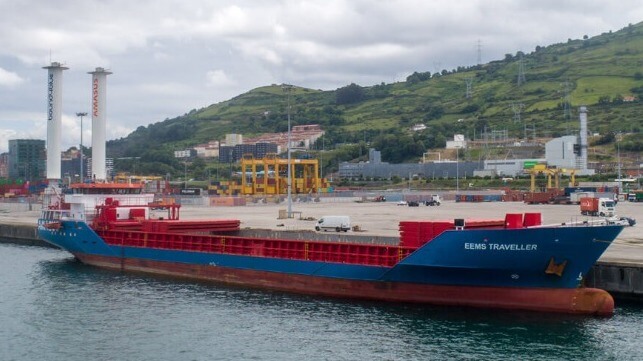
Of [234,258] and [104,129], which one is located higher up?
[104,129]

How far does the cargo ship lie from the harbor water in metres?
0.71

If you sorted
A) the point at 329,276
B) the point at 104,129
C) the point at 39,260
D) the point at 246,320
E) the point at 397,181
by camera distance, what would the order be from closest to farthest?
1. the point at 246,320
2. the point at 329,276
3. the point at 39,260
4. the point at 104,129
5. the point at 397,181

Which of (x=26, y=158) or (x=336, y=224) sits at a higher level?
(x=26, y=158)

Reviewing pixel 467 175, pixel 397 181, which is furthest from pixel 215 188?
pixel 467 175

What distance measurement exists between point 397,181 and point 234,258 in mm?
120487

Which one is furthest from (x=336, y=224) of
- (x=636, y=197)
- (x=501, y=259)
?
(x=636, y=197)

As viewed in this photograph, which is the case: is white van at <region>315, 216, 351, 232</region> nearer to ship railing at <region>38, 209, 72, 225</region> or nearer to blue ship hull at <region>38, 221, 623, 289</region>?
ship railing at <region>38, 209, 72, 225</region>

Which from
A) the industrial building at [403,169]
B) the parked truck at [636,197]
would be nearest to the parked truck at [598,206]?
the parked truck at [636,197]

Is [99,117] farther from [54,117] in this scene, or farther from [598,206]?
[598,206]

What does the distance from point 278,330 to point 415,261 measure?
6305mm

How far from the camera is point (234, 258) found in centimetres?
3541

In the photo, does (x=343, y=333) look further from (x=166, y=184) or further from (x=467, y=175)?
(x=467, y=175)

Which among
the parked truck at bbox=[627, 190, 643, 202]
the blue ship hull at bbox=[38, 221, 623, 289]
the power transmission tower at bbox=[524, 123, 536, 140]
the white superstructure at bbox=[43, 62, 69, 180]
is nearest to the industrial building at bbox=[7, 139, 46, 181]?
the white superstructure at bbox=[43, 62, 69, 180]

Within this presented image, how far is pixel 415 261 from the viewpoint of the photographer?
28469mm
